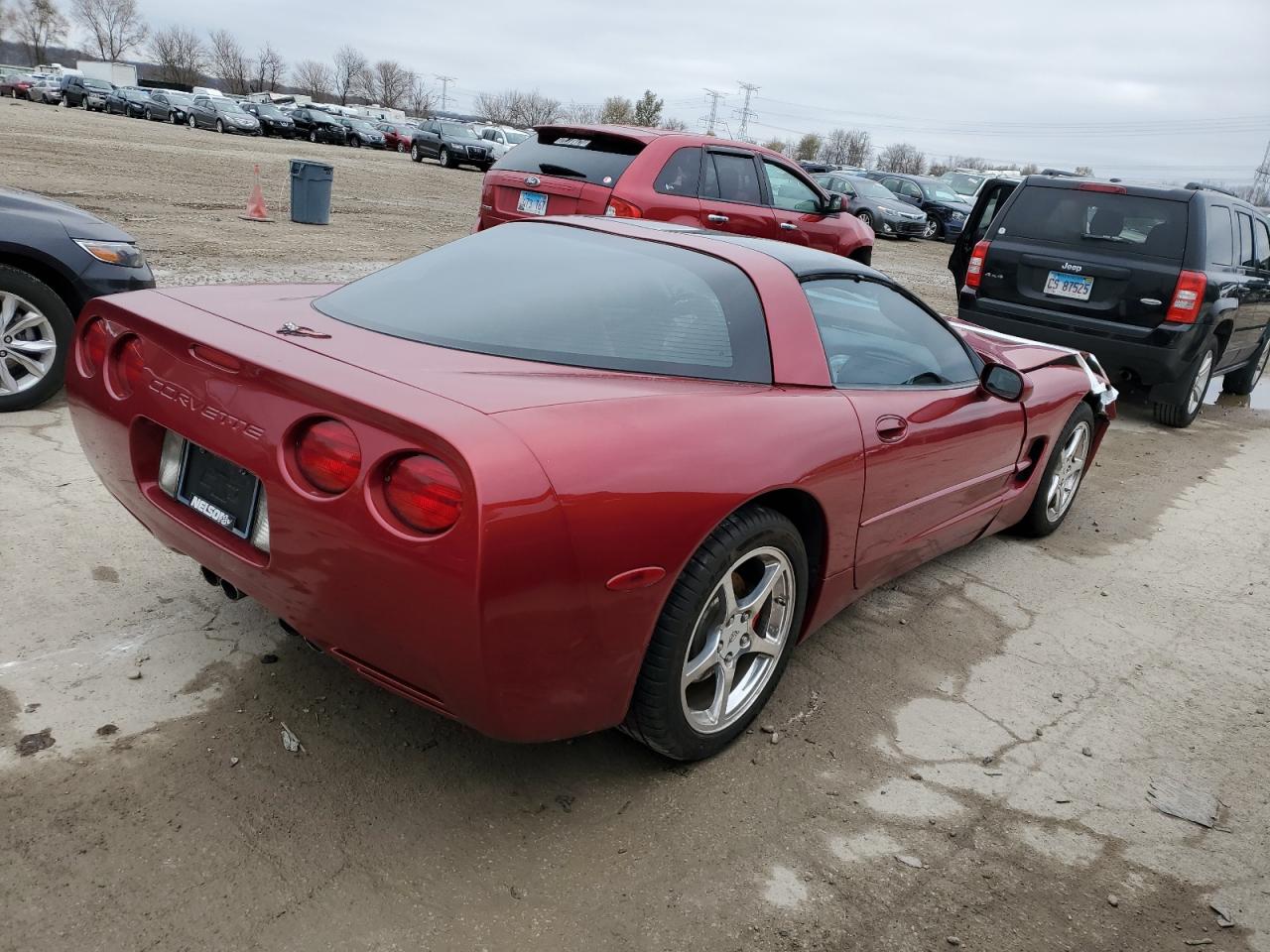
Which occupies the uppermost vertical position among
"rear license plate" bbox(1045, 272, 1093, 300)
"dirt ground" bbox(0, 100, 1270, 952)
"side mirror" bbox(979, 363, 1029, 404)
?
"rear license plate" bbox(1045, 272, 1093, 300)

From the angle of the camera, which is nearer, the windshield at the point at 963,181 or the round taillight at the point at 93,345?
the round taillight at the point at 93,345

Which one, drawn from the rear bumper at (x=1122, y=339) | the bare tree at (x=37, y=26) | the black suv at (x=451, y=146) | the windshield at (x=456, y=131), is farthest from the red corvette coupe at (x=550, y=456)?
the bare tree at (x=37, y=26)

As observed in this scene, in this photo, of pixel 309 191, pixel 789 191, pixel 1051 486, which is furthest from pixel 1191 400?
pixel 309 191

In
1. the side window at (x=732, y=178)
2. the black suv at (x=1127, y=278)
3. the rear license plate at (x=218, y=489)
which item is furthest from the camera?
the side window at (x=732, y=178)

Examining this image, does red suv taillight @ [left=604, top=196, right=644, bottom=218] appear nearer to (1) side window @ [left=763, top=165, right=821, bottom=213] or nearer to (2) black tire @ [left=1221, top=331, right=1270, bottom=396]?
(1) side window @ [left=763, top=165, right=821, bottom=213]

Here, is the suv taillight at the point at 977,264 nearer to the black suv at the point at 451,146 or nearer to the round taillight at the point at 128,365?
the round taillight at the point at 128,365

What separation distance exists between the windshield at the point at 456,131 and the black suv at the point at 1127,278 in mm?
27003

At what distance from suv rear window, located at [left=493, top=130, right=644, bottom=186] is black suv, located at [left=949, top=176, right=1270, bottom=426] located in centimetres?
302

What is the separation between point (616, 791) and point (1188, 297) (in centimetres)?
643

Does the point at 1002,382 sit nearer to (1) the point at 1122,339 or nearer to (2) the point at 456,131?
(1) the point at 1122,339

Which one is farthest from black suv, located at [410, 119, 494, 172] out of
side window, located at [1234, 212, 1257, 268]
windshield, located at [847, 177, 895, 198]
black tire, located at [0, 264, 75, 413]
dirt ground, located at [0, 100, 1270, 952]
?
dirt ground, located at [0, 100, 1270, 952]

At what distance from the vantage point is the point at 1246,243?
828cm

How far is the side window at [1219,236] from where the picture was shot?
7359 mm

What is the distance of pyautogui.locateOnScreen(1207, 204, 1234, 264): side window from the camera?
7359mm
